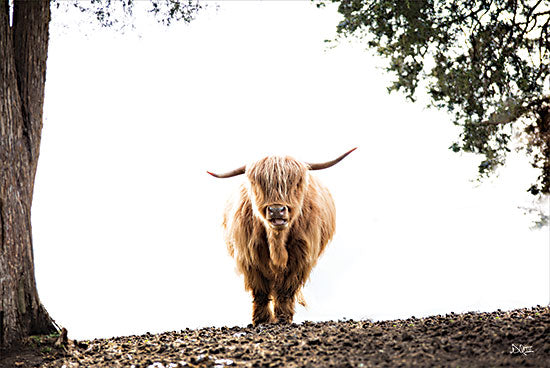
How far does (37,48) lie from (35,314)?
297cm

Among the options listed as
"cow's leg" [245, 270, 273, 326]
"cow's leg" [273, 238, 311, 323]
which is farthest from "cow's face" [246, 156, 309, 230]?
"cow's leg" [245, 270, 273, 326]

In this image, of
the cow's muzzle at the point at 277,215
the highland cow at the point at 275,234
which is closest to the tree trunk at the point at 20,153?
the highland cow at the point at 275,234

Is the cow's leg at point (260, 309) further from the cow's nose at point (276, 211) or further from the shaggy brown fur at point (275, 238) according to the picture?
the cow's nose at point (276, 211)

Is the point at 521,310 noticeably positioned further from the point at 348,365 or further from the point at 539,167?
the point at 348,365

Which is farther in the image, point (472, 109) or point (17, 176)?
point (472, 109)

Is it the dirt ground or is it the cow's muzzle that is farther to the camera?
the cow's muzzle

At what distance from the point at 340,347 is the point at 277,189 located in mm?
2634

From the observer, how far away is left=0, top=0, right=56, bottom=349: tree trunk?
234 inches

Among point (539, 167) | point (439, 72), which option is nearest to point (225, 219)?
point (439, 72)

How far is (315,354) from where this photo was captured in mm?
4910

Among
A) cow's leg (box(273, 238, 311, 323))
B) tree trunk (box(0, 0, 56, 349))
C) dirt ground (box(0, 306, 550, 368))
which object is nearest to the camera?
dirt ground (box(0, 306, 550, 368))

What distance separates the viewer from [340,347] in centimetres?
511

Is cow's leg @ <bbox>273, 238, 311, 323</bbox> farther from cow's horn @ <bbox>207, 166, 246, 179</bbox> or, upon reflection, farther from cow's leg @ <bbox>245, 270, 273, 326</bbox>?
cow's horn @ <bbox>207, 166, 246, 179</bbox>
